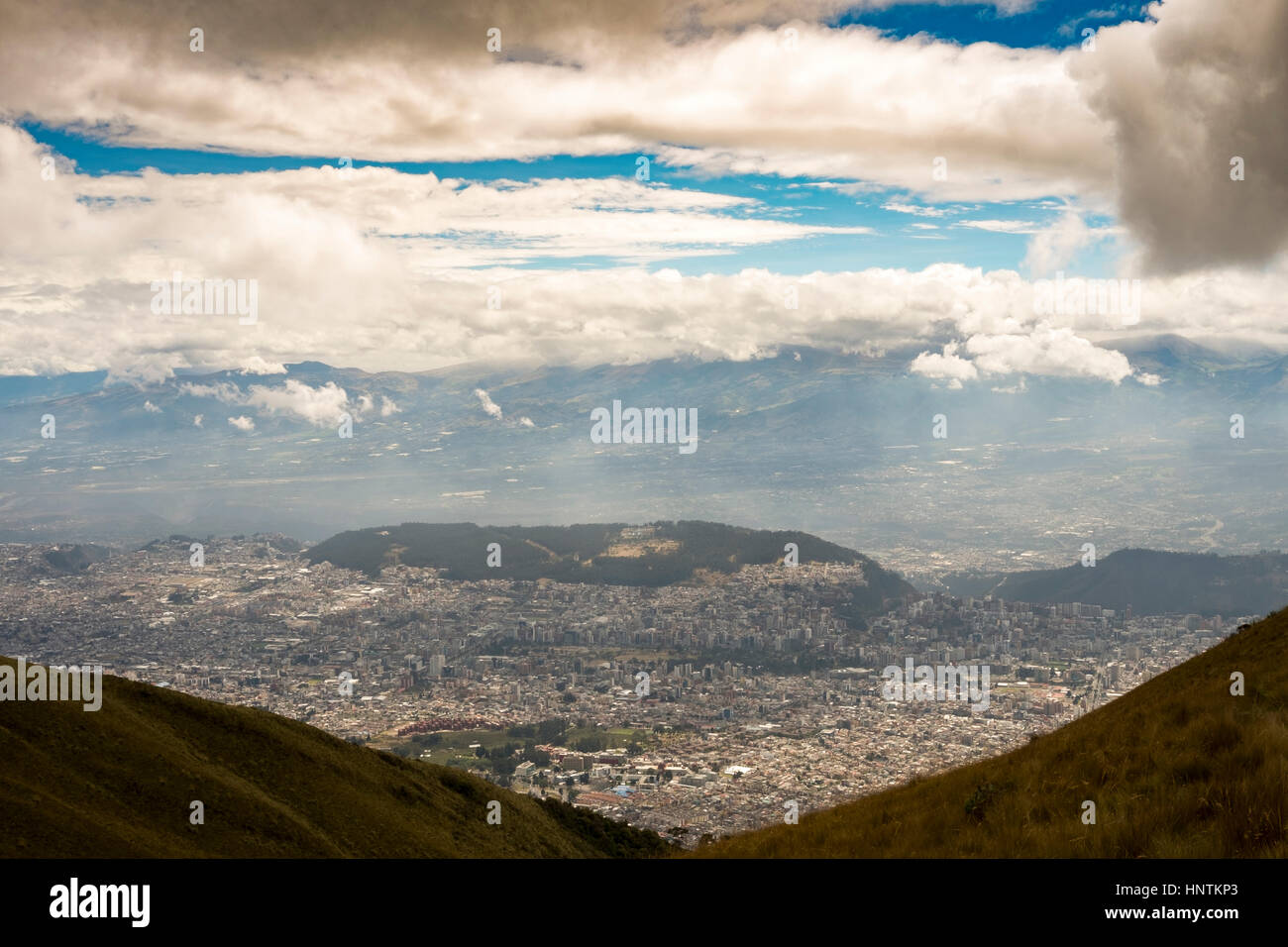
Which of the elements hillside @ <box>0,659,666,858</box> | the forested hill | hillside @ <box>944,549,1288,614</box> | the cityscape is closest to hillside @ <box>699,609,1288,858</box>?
hillside @ <box>0,659,666,858</box>

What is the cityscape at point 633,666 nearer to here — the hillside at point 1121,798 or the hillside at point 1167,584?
the hillside at point 1167,584

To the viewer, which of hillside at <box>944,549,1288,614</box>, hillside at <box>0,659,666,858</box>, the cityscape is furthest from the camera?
hillside at <box>944,549,1288,614</box>

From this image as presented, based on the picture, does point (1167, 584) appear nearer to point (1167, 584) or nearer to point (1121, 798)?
point (1167, 584)

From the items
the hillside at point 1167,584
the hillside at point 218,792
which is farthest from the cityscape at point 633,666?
the hillside at point 218,792

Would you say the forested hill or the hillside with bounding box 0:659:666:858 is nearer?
the hillside with bounding box 0:659:666:858

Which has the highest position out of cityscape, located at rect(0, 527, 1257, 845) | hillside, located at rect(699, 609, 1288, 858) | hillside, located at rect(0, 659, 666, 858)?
hillside, located at rect(699, 609, 1288, 858)

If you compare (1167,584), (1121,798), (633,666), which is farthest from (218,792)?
(1167,584)

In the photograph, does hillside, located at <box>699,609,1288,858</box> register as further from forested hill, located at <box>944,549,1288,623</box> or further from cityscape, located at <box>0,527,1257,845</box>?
forested hill, located at <box>944,549,1288,623</box>
